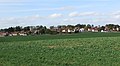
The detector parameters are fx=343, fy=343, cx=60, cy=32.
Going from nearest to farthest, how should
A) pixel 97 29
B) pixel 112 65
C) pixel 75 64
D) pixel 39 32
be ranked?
pixel 112 65 < pixel 75 64 < pixel 39 32 < pixel 97 29

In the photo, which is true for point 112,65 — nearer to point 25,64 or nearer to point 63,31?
point 25,64

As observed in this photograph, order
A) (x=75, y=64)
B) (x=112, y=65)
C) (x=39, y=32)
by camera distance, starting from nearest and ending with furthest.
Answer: (x=112, y=65)
(x=75, y=64)
(x=39, y=32)

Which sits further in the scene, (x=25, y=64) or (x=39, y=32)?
(x=39, y=32)

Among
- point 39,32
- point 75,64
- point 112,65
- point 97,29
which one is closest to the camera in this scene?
point 112,65

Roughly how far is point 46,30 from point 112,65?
132 meters

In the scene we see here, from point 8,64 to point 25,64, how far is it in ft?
4.18

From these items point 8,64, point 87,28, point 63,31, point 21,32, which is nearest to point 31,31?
point 21,32

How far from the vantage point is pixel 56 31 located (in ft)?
494

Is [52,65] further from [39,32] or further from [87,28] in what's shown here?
[87,28]

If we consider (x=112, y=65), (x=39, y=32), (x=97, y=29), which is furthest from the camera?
(x=97, y=29)

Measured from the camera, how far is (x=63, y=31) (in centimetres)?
15400

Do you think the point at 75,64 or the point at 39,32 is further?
the point at 39,32

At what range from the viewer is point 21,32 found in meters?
159

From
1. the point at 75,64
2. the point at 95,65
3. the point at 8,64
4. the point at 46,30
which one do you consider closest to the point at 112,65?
the point at 95,65
